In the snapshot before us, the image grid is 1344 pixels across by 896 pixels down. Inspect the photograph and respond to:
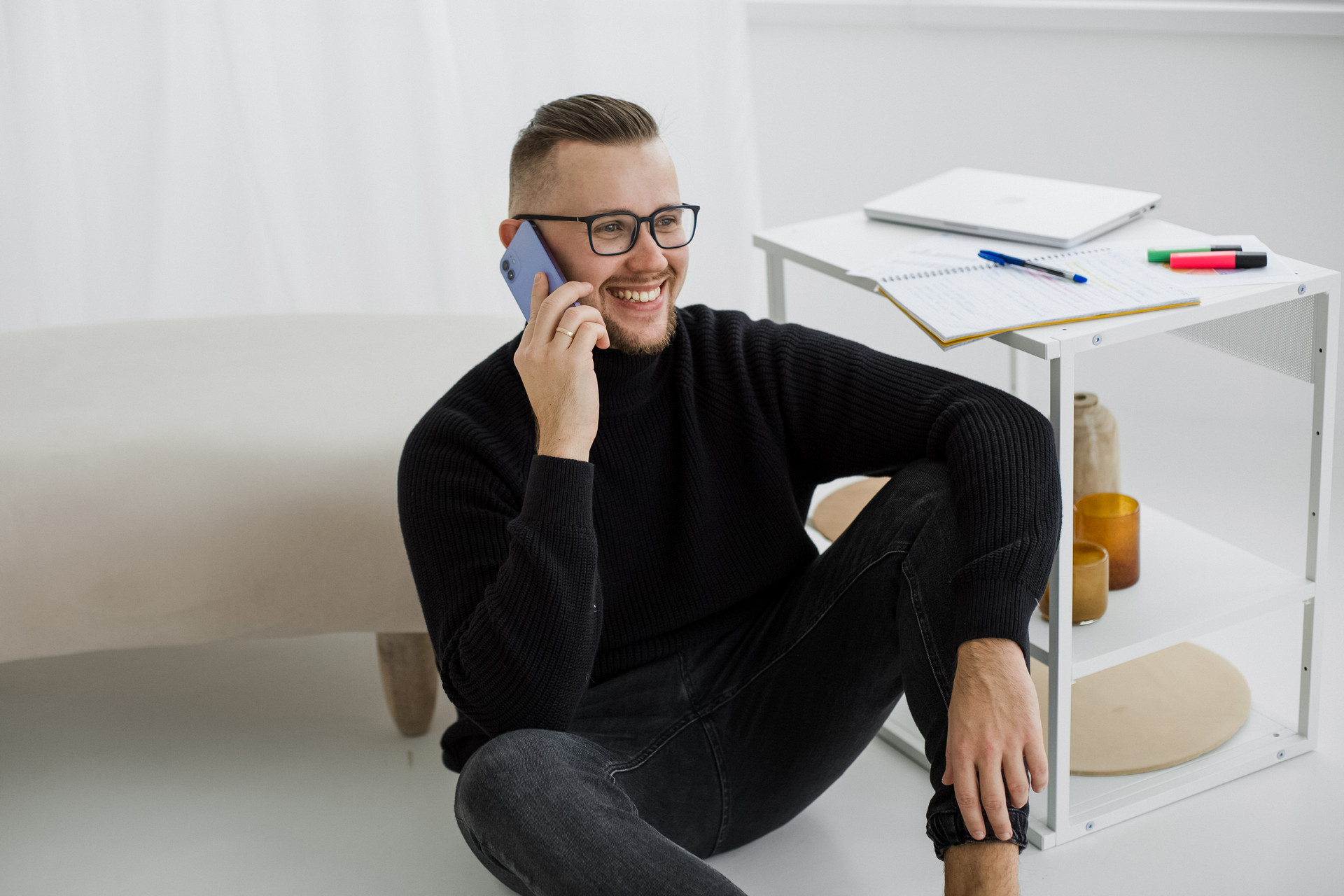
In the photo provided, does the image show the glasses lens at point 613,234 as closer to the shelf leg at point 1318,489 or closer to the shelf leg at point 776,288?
the shelf leg at point 776,288

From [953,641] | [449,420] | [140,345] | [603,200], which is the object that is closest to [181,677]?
[140,345]

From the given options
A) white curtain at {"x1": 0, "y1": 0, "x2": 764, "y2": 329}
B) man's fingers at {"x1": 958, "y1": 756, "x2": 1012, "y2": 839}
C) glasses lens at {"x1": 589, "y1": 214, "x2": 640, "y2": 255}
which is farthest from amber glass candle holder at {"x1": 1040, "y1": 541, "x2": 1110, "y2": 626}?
white curtain at {"x1": 0, "y1": 0, "x2": 764, "y2": 329}

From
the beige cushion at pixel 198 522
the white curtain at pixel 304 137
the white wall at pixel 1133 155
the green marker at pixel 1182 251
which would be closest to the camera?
the green marker at pixel 1182 251

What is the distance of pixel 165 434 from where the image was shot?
5.03 feet

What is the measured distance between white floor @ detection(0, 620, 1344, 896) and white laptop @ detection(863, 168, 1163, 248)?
66 centimetres

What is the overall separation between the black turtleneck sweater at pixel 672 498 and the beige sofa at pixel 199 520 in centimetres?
27

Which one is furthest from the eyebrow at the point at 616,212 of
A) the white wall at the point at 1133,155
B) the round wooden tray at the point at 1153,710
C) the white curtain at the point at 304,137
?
the white curtain at the point at 304,137

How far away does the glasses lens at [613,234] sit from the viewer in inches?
48.4

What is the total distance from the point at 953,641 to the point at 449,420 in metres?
0.51

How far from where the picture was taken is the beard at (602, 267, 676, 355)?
1.27 meters

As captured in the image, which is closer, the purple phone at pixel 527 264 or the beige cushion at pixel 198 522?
the purple phone at pixel 527 264

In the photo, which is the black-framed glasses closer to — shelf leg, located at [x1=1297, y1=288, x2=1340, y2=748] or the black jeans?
the black jeans

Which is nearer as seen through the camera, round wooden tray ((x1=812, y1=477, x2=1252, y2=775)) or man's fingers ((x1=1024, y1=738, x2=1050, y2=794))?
man's fingers ((x1=1024, y1=738, x2=1050, y2=794))

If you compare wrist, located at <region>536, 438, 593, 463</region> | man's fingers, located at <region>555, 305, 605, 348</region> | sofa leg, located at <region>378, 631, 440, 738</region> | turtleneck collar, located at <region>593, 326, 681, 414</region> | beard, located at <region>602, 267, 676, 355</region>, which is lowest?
sofa leg, located at <region>378, 631, 440, 738</region>
